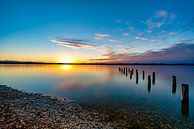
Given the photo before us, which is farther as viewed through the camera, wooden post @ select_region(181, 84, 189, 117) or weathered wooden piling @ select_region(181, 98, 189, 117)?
wooden post @ select_region(181, 84, 189, 117)

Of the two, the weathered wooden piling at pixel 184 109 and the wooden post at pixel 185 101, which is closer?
the weathered wooden piling at pixel 184 109

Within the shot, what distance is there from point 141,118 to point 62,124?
5974mm

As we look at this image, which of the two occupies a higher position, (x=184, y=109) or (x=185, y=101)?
(x=185, y=101)

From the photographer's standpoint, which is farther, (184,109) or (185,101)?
(185,101)

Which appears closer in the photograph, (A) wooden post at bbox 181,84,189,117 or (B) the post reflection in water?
(B) the post reflection in water

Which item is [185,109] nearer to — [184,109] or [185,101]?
[184,109]

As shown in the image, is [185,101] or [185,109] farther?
[185,101]

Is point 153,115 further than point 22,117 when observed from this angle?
Yes

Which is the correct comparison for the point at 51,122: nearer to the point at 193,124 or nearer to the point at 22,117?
the point at 22,117

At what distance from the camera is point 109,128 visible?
10594 millimetres

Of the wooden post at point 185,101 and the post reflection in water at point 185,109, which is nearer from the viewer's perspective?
the post reflection in water at point 185,109

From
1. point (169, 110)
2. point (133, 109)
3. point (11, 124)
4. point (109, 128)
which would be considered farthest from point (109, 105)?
point (11, 124)

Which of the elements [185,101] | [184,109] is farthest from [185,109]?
[185,101]

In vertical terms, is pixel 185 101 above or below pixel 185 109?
above
